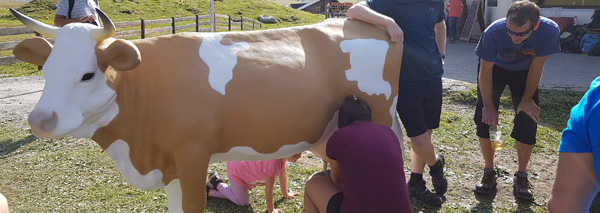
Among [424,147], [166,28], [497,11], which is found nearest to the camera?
[424,147]

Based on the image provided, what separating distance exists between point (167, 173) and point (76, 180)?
7.11 feet

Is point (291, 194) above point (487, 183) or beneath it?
beneath

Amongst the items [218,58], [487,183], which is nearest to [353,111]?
[218,58]

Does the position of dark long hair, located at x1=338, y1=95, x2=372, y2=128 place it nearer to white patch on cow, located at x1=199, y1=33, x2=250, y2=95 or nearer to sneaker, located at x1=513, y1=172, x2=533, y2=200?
white patch on cow, located at x1=199, y1=33, x2=250, y2=95

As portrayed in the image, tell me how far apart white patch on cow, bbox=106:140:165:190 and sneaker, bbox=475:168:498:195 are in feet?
8.69

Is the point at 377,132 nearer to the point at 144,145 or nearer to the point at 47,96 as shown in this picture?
the point at 144,145

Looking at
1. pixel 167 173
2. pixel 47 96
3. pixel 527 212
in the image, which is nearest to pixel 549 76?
pixel 527 212

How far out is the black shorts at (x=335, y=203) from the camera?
8.30ft

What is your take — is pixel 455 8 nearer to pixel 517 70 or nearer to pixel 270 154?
pixel 517 70

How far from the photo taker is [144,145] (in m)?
2.25

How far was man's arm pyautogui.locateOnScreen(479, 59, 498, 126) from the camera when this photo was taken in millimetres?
3676

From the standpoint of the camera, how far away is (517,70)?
3.70 meters

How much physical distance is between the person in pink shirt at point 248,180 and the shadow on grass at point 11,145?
2472 mm

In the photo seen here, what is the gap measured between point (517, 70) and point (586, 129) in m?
1.97
